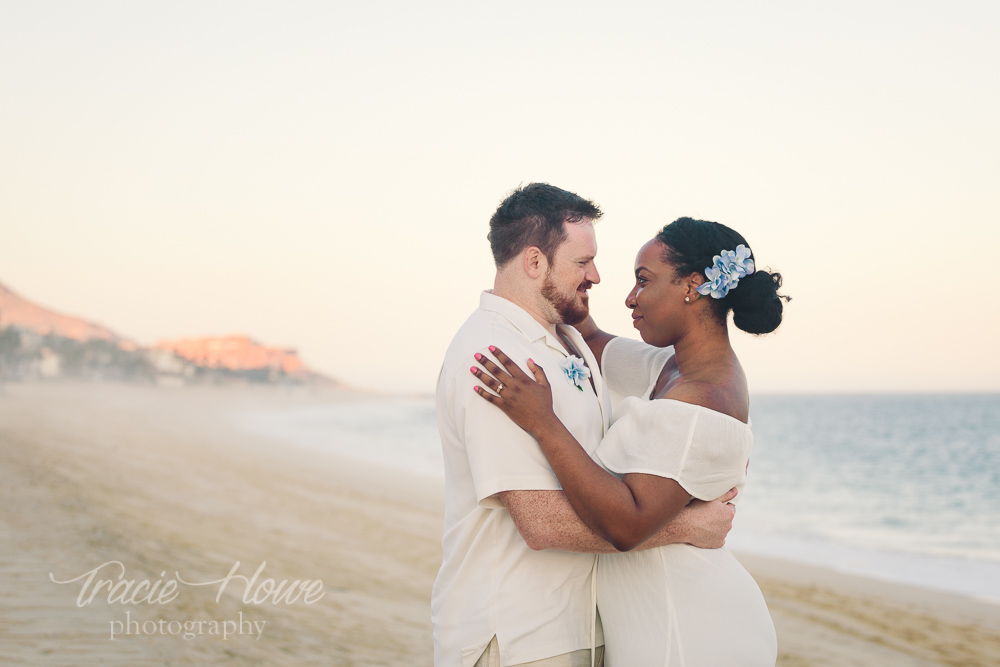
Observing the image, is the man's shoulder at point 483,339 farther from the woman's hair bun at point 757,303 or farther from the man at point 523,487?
the woman's hair bun at point 757,303

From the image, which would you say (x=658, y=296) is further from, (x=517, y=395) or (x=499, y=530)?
(x=499, y=530)

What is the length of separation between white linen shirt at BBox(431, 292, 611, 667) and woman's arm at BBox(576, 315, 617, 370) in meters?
0.90

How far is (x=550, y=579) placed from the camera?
2463mm

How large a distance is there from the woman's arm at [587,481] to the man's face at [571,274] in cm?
47

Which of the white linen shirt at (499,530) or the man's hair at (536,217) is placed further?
the man's hair at (536,217)

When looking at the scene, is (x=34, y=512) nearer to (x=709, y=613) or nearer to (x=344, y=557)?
(x=344, y=557)

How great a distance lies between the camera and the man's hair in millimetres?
2748

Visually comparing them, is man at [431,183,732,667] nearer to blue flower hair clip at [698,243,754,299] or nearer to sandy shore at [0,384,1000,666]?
blue flower hair clip at [698,243,754,299]

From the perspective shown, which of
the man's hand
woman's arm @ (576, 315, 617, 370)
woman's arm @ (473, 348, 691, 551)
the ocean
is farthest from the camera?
the ocean

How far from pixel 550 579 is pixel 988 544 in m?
15.6

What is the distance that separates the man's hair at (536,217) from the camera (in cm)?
275

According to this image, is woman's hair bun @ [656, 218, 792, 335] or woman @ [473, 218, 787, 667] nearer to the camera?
woman @ [473, 218, 787, 667]

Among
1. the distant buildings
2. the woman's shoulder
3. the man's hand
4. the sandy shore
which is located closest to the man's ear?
the woman's shoulder

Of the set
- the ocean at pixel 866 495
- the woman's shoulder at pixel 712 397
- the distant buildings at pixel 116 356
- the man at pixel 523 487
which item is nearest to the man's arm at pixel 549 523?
the man at pixel 523 487
